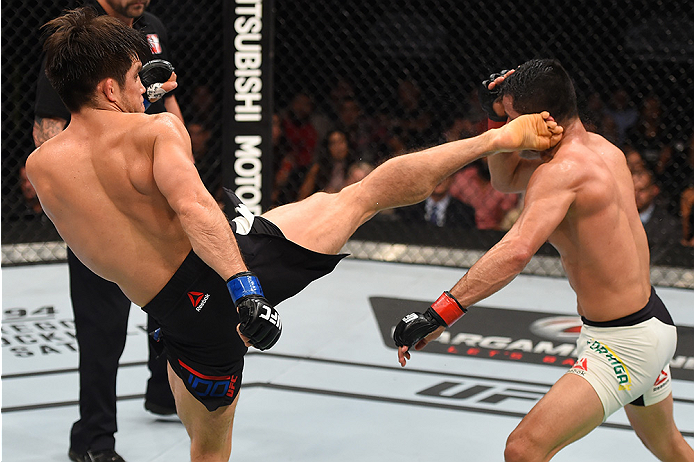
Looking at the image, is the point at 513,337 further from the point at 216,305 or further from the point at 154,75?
the point at 154,75

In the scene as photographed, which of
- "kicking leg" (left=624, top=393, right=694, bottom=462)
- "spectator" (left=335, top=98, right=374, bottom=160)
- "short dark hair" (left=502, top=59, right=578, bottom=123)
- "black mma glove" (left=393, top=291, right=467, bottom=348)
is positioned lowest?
"spectator" (left=335, top=98, right=374, bottom=160)

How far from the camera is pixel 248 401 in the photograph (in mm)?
3002

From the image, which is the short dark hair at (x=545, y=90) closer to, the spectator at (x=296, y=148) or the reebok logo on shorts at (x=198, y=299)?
the reebok logo on shorts at (x=198, y=299)

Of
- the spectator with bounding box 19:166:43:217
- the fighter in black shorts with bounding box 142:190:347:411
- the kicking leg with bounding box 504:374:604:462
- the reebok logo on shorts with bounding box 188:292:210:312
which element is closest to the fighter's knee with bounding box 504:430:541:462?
the kicking leg with bounding box 504:374:604:462

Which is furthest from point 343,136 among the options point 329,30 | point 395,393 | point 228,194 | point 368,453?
point 228,194

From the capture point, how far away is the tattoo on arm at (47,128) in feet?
8.24

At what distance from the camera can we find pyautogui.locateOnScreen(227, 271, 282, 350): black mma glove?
152 centimetres

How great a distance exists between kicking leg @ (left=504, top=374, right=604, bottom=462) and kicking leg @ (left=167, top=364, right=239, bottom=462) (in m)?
0.66

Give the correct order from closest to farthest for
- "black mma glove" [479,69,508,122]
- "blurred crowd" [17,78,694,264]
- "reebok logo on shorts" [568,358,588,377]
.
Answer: "reebok logo on shorts" [568,358,588,377]
"black mma glove" [479,69,508,122]
"blurred crowd" [17,78,694,264]

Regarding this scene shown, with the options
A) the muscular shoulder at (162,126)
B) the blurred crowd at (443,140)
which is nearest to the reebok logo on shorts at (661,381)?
the muscular shoulder at (162,126)

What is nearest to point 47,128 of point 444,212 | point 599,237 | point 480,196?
point 599,237

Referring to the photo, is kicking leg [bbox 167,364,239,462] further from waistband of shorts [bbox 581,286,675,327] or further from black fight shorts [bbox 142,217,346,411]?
waistband of shorts [bbox 581,286,675,327]

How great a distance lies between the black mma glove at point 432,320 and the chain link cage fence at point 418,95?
9.83 feet

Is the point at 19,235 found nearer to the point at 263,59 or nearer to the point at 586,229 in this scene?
the point at 263,59
